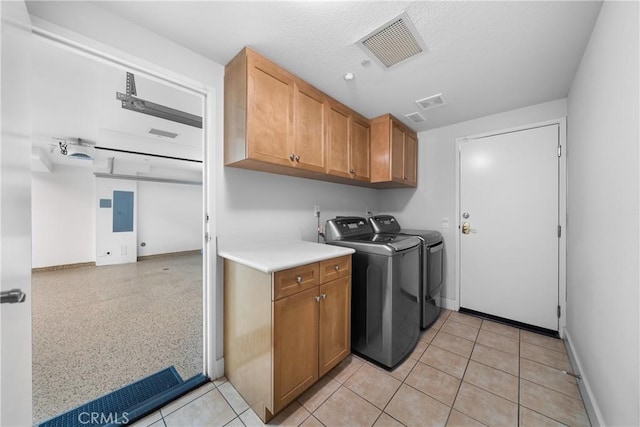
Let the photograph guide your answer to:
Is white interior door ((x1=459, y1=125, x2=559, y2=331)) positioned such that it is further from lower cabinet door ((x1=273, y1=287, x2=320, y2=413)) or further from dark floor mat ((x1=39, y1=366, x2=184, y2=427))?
dark floor mat ((x1=39, y1=366, x2=184, y2=427))

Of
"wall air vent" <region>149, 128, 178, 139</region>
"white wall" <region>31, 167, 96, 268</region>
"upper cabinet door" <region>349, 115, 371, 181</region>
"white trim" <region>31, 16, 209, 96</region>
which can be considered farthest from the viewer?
"white wall" <region>31, 167, 96, 268</region>

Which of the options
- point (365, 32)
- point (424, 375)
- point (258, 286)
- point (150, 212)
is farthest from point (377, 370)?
point (150, 212)

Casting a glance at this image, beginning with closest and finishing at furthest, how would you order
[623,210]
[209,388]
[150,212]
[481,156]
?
[623,210] < [209,388] < [481,156] < [150,212]

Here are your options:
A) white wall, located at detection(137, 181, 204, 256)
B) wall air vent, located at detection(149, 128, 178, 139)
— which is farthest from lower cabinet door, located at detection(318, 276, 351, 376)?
white wall, located at detection(137, 181, 204, 256)

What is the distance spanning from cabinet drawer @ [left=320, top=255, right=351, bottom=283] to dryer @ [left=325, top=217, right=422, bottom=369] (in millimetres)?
195

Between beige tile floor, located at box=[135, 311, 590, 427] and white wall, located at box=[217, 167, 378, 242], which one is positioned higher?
white wall, located at box=[217, 167, 378, 242]

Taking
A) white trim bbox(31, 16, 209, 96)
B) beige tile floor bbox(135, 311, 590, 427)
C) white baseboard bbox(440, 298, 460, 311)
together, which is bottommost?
beige tile floor bbox(135, 311, 590, 427)

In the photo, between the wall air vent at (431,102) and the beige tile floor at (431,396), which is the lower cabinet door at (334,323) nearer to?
the beige tile floor at (431,396)

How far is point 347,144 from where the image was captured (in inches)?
91.9

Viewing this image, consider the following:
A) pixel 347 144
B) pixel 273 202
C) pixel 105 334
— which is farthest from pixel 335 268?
pixel 105 334

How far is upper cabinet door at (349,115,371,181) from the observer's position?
2416 mm

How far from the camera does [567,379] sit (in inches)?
65.8

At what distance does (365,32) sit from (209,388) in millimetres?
2618

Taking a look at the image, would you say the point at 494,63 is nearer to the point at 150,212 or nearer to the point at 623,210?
the point at 623,210
